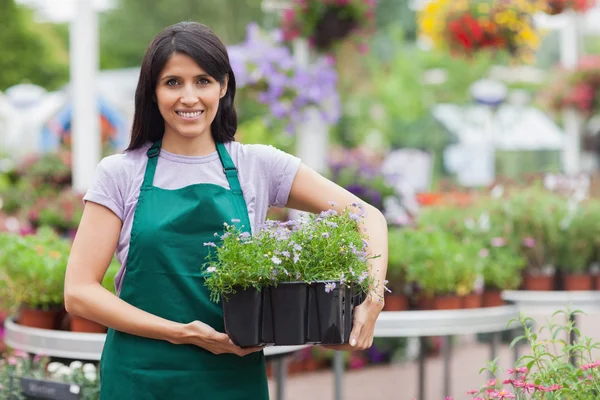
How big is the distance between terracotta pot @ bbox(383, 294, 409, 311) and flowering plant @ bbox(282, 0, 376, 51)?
3.05 meters

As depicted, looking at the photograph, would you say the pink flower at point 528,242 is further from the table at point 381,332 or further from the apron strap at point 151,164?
the apron strap at point 151,164

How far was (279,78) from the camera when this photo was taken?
6395 mm

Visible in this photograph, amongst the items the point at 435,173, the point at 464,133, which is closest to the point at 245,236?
the point at 464,133

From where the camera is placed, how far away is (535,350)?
223cm

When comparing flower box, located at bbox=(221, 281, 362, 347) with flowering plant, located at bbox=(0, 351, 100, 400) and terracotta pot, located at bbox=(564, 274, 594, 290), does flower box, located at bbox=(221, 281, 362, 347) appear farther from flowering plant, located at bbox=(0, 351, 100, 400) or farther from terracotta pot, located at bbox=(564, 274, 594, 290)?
terracotta pot, located at bbox=(564, 274, 594, 290)

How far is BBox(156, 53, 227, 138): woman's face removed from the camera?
2100 millimetres

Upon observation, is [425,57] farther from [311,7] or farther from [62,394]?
[62,394]

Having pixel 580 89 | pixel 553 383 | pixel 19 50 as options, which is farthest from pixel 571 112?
pixel 19 50

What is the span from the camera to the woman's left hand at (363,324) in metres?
2.06

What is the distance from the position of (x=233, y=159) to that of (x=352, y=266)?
15.4 inches

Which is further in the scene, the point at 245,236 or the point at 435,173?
the point at 435,173

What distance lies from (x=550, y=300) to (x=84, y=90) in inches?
140

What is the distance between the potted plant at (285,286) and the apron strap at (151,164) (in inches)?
8.4

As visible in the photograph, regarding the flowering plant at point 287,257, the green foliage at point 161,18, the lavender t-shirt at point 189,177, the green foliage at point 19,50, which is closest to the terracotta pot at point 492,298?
the lavender t-shirt at point 189,177
